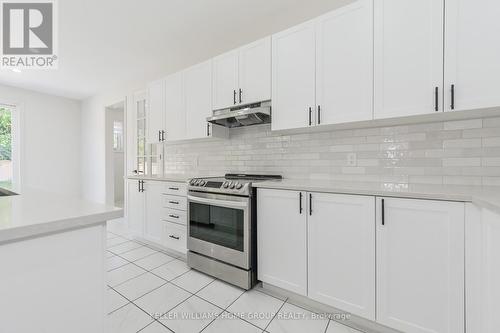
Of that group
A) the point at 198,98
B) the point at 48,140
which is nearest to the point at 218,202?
the point at 198,98

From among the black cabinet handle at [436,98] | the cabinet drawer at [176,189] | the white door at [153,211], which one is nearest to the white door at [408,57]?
the black cabinet handle at [436,98]

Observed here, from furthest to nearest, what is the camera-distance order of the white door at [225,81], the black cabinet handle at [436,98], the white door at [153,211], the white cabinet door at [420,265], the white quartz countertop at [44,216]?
the white door at [153,211] → the white door at [225,81] → the black cabinet handle at [436,98] → the white cabinet door at [420,265] → the white quartz countertop at [44,216]

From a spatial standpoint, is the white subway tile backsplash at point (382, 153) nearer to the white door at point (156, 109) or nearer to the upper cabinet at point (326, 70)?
the upper cabinet at point (326, 70)

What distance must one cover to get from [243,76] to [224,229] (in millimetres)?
1568

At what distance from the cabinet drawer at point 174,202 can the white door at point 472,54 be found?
2.46 m

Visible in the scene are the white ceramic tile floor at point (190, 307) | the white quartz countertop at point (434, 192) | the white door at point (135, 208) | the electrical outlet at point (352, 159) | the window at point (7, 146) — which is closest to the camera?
the white quartz countertop at point (434, 192)

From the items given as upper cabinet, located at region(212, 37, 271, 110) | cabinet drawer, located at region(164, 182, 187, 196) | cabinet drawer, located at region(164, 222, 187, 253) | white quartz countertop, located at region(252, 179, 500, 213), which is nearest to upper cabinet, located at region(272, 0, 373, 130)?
upper cabinet, located at region(212, 37, 271, 110)

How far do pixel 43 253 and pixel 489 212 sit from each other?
180 cm

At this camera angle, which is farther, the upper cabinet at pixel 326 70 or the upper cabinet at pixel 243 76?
the upper cabinet at pixel 243 76

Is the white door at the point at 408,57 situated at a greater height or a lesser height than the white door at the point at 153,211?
greater

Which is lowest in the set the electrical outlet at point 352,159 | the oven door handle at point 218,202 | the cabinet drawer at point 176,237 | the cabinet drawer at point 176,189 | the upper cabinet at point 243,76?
the cabinet drawer at point 176,237

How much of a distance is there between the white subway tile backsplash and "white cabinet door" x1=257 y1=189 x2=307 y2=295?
2.00ft

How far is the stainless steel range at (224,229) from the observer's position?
1.99 meters

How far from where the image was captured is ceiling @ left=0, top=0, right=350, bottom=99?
2256 mm
